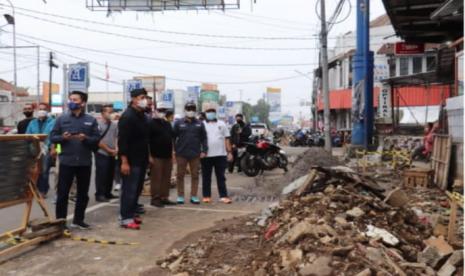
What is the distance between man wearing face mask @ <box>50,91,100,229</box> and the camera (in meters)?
6.82

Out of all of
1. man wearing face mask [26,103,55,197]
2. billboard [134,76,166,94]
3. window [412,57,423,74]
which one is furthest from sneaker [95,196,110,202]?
window [412,57,423,74]

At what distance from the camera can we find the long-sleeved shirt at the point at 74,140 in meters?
6.82

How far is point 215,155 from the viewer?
9.60 metres

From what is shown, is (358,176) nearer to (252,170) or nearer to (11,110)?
(252,170)

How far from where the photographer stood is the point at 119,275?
207 inches

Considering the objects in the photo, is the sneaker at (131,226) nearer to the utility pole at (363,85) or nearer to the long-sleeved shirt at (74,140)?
the long-sleeved shirt at (74,140)

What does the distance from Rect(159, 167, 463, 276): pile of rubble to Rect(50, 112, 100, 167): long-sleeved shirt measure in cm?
187

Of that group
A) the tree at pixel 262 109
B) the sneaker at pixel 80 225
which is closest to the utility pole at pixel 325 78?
the sneaker at pixel 80 225

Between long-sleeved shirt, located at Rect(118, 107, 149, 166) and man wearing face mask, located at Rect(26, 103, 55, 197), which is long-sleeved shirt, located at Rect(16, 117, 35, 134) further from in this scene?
long-sleeved shirt, located at Rect(118, 107, 149, 166)

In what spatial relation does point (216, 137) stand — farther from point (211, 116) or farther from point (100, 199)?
point (100, 199)

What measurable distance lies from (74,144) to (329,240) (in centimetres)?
359

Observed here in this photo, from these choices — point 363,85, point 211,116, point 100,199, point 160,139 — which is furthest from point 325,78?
point 100,199

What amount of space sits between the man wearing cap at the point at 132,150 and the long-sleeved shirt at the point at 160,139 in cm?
142

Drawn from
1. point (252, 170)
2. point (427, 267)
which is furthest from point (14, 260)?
point (252, 170)
